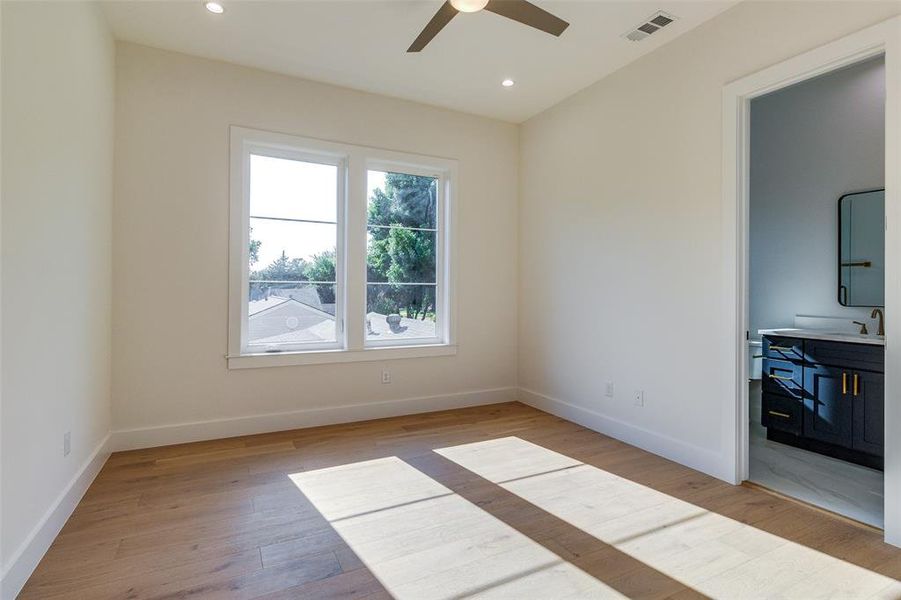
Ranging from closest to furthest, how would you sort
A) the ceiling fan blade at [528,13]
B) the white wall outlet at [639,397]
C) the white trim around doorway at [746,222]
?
the white trim around doorway at [746,222], the ceiling fan blade at [528,13], the white wall outlet at [639,397]

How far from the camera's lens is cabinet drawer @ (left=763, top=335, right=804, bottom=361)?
3.39m

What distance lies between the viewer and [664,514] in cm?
239

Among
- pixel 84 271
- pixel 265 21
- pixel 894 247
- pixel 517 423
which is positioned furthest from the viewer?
pixel 517 423

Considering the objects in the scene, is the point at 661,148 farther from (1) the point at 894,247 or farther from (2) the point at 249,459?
(2) the point at 249,459

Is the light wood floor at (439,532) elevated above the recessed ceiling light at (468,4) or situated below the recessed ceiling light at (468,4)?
below

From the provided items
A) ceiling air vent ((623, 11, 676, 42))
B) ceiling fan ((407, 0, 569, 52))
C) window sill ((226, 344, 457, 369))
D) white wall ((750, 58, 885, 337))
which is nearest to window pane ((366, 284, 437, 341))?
window sill ((226, 344, 457, 369))

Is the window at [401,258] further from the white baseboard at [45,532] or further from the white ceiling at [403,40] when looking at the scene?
the white baseboard at [45,532]

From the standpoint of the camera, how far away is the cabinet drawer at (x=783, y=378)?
3.39 meters

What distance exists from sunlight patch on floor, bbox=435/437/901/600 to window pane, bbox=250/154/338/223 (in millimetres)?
2484

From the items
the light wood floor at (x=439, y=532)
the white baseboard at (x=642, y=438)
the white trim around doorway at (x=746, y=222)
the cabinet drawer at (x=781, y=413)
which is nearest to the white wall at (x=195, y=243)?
the light wood floor at (x=439, y=532)

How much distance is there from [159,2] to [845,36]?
384 centimetres

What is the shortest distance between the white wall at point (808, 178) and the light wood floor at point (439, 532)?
2.33 meters

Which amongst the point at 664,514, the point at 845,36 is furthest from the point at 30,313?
the point at 845,36

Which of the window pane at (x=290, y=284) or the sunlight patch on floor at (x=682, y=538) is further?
the window pane at (x=290, y=284)
